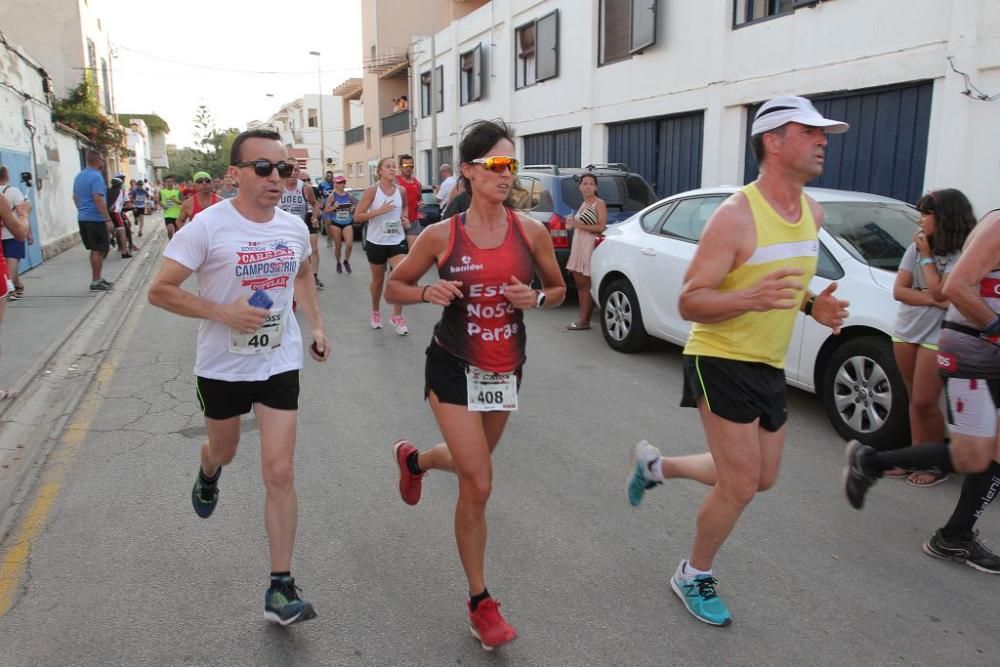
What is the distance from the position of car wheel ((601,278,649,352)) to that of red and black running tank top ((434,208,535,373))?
472 centimetres

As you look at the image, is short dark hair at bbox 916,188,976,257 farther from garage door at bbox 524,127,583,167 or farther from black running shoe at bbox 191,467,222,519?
garage door at bbox 524,127,583,167

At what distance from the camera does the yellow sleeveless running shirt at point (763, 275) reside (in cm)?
294

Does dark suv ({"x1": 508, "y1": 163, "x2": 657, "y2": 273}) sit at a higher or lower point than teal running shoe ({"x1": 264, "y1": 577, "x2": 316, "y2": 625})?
higher

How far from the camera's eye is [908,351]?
4.46 metres

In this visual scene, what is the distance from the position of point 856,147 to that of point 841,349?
7.01 m

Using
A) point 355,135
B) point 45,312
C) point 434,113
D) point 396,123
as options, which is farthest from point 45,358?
point 355,135

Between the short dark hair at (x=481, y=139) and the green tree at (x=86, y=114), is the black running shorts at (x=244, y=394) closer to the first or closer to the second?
the short dark hair at (x=481, y=139)

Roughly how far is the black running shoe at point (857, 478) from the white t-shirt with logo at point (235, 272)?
2524 millimetres

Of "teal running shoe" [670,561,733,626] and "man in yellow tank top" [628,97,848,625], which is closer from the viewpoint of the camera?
"man in yellow tank top" [628,97,848,625]

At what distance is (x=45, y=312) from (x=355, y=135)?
35296mm

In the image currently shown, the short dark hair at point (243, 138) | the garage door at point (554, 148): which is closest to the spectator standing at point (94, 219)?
the short dark hair at point (243, 138)

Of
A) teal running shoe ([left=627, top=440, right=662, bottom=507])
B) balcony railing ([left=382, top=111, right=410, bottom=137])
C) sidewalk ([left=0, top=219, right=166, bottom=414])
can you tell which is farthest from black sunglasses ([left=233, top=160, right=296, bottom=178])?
balcony railing ([left=382, top=111, right=410, bottom=137])

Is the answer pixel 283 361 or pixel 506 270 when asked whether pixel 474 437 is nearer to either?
pixel 506 270

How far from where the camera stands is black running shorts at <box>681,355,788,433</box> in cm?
300
